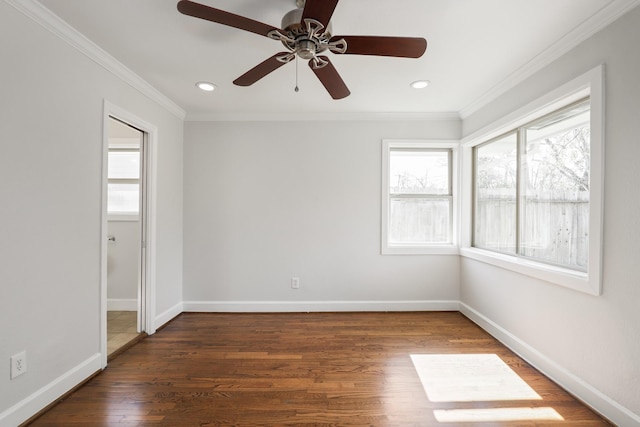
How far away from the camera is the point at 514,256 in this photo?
2867mm

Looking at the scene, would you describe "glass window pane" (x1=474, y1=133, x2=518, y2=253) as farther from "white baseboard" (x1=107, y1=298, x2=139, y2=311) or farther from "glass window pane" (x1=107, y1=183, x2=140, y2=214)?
"white baseboard" (x1=107, y1=298, x2=139, y2=311)

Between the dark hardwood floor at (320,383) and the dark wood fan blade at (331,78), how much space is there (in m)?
2.11

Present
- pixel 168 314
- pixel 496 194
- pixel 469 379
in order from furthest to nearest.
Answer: pixel 168 314 → pixel 496 194 → pixel 469 379

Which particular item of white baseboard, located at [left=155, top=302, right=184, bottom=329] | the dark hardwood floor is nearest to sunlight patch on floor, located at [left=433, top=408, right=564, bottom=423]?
the dark hardwood floor

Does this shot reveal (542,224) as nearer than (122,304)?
Yes

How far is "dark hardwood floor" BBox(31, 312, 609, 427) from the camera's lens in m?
1.84

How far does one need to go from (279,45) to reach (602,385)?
3.04 m

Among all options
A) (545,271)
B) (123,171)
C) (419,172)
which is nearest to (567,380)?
(545,271)

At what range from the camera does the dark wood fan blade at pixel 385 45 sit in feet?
5.14

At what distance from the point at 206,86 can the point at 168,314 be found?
8.08ft

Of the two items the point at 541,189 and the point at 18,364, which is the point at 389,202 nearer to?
the point at 541,189

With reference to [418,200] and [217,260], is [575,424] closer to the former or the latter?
[418,200]

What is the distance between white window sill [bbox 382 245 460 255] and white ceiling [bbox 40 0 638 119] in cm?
167

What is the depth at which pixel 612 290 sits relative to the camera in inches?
71.1
